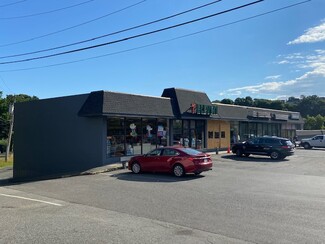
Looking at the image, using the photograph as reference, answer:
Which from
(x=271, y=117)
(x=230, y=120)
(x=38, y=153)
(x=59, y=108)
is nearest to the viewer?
(x=59, y=108)

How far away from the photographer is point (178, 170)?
17594mm

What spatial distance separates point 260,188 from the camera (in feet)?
45.6

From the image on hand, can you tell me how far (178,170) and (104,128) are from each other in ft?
24.4

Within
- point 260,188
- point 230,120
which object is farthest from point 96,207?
point 230,120

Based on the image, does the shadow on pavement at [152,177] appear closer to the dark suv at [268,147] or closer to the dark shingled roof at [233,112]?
the dark suv at [268,147]

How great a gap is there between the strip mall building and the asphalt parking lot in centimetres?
690

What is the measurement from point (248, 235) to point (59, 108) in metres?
21.2

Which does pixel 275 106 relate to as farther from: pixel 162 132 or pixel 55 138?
pixel 55 138

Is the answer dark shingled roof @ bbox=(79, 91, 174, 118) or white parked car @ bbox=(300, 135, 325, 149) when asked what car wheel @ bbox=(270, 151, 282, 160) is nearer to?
dark shingled roof @ bbox=(79, 91, 174, 118)

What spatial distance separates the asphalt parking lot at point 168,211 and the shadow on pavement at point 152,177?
14 cm

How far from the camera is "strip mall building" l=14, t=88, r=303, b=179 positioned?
2338 cm

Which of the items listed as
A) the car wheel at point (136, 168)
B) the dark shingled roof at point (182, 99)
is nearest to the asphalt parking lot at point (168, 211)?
the car wheel at point (136, 168)

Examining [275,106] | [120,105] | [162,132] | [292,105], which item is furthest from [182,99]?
[292,105]

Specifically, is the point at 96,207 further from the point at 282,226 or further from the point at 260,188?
the point at 260,188
